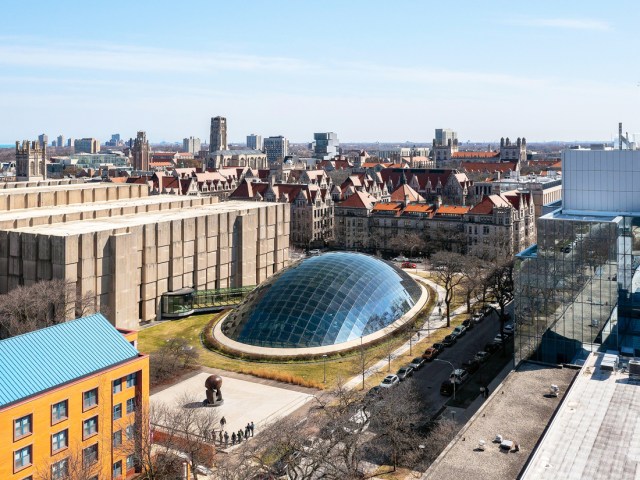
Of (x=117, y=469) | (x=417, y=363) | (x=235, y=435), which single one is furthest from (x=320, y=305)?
(x=117, y=469)

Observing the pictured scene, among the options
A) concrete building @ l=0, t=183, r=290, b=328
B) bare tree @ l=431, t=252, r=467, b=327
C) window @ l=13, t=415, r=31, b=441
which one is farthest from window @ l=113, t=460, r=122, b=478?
bare tree @ l=431, t=252, r=467, b=327

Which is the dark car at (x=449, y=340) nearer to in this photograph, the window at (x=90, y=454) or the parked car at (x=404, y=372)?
the parked car at (x=404, y=372)

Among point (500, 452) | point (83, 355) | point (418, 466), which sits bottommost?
point (418, 466)

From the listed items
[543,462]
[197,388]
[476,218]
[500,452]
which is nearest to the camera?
[543,462]

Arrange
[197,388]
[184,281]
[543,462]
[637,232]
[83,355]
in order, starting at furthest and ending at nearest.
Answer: [184,281] → [197,388] → [637,232] → [83,355] → [543,462]

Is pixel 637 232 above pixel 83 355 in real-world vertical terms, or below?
above

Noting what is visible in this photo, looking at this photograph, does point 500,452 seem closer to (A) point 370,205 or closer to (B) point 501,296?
(B) point 501,296

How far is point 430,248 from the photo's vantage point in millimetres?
131000

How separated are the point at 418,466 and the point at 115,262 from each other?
149 ft

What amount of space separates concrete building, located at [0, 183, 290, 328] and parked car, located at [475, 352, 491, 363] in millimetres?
40042

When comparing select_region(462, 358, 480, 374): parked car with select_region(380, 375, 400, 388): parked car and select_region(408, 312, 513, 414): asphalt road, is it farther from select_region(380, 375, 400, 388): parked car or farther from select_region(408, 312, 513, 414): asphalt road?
select_region(380, 375, 400, 388): parked car

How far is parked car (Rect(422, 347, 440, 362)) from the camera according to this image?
69.0m

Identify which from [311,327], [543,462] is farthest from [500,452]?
[311,327]

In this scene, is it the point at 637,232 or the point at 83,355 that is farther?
the point at 637,232
